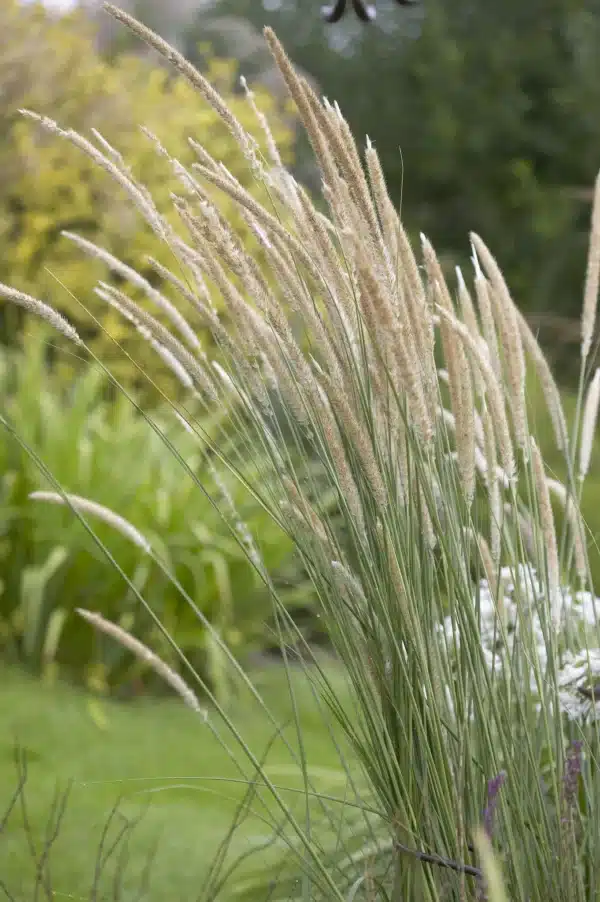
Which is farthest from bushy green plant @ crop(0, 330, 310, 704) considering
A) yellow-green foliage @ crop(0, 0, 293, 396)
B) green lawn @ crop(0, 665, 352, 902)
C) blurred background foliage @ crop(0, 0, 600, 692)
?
yellow-green foliage @ crop(0, 0, 293, 396)

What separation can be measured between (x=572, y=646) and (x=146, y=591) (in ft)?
7.16

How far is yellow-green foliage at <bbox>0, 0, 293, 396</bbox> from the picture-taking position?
5082 millimetres

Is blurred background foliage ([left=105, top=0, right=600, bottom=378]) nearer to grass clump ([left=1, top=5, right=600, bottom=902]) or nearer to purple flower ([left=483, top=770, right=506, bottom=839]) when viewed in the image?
grass clump ([left=1, top=5, right=600, bottom=902])

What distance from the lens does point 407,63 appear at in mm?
13203

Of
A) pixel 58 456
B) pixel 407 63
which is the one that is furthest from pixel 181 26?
pixel 58 456

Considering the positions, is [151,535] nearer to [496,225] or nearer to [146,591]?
[146,591]

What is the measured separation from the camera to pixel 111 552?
3477 millimetres

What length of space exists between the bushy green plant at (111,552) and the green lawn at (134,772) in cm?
18

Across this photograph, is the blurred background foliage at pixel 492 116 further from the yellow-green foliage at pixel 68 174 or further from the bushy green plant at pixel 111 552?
the bushy green plant at pixel 111 552

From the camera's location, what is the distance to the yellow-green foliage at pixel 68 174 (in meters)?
5.08

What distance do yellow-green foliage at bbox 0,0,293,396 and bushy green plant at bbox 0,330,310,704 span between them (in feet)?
4.33

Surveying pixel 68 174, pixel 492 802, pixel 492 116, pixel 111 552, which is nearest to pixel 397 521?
pixel 492 802

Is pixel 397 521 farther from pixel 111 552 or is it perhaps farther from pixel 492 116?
pixel 492 116

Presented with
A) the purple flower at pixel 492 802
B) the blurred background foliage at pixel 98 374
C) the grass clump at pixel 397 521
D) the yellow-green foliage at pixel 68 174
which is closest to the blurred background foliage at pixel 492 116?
the blurred background foliage at pixel 98 374
